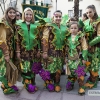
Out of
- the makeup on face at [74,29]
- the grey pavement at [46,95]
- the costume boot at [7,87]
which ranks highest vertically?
the makeup on face at [74,29]

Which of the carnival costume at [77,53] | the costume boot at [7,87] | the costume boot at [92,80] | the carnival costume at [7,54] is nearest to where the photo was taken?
the carnival costume at [7,54]

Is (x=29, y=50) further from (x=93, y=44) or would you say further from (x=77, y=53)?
(x=93, y=44)

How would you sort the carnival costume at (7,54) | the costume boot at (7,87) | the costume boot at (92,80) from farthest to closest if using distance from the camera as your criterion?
1. the costume boot at (92,80)
2. the costume boot at (7,87)
3. the carnival costume at (7,54)

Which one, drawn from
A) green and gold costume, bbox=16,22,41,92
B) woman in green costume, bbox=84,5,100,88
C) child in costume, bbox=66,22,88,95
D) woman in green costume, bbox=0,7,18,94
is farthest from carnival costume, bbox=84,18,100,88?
woman in green costume, bbox=0,7,18,94

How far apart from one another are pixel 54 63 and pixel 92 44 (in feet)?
2.58

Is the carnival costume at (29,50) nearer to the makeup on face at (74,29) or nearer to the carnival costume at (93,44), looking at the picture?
the makeup on face at (74,29)

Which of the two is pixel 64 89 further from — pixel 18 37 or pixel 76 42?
pixel 18 37

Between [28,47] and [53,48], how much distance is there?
1.51 ft

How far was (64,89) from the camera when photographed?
4.00 metres

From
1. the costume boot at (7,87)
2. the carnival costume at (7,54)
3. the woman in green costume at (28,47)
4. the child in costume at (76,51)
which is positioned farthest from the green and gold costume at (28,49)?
the child in costume at (76,51)

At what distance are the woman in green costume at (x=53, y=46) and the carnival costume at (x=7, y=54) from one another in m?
0.56

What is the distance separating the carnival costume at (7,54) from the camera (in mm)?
3396

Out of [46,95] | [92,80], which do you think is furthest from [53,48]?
[92,80]

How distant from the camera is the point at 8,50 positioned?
3578 mm
